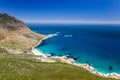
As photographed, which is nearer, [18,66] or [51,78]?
[51,78]

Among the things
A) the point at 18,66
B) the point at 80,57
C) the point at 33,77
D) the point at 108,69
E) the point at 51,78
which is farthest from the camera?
the point at 80,57

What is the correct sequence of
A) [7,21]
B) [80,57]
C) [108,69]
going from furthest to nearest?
1. [7,21]
2. [80,57]
3. [108,69]

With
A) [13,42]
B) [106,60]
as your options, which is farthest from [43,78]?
[13,42]

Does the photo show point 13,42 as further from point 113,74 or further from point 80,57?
point 113,74

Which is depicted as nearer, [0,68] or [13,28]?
[0,68]

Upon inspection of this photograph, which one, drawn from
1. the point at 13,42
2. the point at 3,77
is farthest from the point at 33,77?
the point at 13,42

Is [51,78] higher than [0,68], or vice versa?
[0,68]

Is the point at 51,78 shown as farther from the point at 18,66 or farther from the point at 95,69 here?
the point at 95,69

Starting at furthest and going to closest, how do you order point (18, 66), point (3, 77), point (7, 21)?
1. point (7, 21)
2. point (18, 66)
3. point (3, 77)

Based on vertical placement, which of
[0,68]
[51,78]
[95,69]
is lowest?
[95,69]
